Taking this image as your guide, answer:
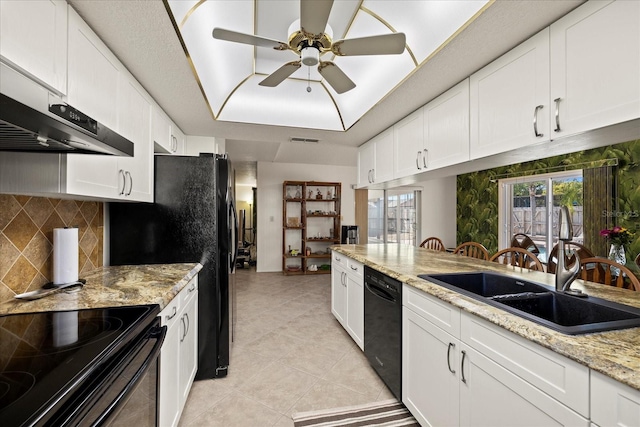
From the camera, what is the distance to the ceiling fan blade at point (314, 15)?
1374 millimetres

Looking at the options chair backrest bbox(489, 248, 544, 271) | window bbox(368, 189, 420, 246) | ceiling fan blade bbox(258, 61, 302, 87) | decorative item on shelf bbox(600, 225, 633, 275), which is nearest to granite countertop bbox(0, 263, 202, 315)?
ceiling fan blade bbox(258, 61, 302, 87)

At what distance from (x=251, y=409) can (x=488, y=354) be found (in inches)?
59.9

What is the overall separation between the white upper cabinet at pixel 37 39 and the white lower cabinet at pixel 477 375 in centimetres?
198

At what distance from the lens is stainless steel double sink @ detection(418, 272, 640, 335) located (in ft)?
3.47

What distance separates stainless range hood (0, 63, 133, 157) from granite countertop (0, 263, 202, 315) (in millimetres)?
680

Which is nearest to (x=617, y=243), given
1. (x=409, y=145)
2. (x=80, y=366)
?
(x=409, y=145)

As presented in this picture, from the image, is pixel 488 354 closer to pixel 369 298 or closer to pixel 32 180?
pixel 369 298

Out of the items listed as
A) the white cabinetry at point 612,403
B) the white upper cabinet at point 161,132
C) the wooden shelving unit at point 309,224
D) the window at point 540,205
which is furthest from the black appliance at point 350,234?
the white cabinetry at point 612,403

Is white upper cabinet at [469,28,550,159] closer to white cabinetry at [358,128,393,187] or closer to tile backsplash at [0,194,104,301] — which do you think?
white cabinetry at [358,128,393,187]

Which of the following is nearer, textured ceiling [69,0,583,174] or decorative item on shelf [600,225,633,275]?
textured ceiling [69,0,583,174]

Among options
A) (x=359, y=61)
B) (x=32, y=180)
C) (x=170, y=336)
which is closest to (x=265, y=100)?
(x=359, y=61)

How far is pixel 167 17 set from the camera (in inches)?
59.2

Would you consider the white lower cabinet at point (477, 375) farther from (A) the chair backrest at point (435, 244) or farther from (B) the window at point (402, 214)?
(B) the window at point (402, 214)

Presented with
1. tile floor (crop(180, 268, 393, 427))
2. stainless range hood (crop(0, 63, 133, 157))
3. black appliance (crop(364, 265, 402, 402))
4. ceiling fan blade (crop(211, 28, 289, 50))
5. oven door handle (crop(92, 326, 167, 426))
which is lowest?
tile floor (crop(180, 268, 393, 427))
